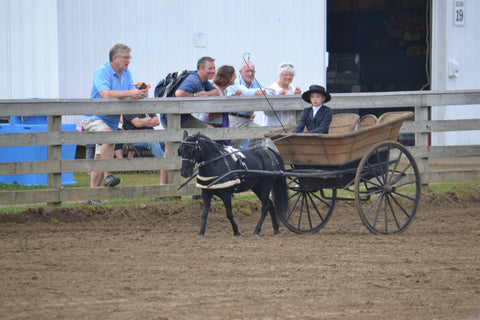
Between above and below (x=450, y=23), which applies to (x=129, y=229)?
below

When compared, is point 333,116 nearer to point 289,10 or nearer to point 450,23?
point 289,10

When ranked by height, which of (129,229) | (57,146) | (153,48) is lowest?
(129,229)

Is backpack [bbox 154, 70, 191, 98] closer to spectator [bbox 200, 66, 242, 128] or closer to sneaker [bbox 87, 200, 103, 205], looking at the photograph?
spectator [bbox 200, 66, 242, 128]

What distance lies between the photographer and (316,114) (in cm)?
945

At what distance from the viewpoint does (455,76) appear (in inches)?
666

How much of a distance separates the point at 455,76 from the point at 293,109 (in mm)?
6711

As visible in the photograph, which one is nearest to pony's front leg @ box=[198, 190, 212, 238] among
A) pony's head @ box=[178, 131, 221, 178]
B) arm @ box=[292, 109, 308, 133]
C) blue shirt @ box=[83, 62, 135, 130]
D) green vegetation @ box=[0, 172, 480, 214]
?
pony's head @ box=[178, 131, 221, 178]

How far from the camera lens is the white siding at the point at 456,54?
16.8m

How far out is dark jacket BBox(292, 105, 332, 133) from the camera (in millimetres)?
9322

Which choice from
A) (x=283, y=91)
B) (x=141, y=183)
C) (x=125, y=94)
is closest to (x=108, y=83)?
(x=125, y=94)

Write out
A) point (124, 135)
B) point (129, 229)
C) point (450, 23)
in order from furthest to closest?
point (450, 23) < point (124, 135) < point (129, 229)

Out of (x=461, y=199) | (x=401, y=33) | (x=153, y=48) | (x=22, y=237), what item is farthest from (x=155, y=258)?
(x=401, y=33)

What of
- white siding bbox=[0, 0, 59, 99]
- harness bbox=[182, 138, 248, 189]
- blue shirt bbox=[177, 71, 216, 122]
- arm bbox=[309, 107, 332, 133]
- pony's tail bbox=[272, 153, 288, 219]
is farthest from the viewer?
white siding bbox=[0, 0, 59, 99]

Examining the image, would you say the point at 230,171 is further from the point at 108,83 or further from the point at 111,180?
the point at 108,83
